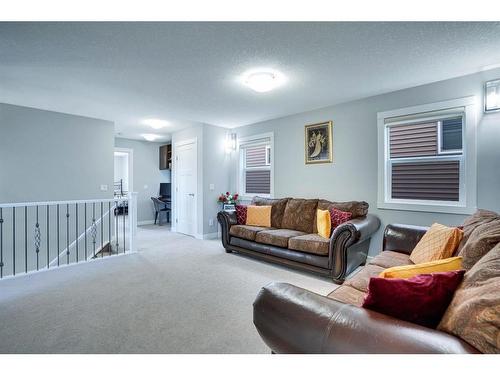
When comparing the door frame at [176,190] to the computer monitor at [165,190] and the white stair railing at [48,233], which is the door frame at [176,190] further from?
the computer monitor at [165,190]

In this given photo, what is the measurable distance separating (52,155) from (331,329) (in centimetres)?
528

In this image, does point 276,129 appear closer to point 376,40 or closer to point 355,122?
point 355,122

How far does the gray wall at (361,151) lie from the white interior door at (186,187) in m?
1.52

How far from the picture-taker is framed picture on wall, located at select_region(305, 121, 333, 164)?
4012 millimetres

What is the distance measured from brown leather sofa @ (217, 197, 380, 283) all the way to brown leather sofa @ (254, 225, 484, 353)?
1.87 meters

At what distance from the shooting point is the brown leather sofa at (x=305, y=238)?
→ 9.32 ft

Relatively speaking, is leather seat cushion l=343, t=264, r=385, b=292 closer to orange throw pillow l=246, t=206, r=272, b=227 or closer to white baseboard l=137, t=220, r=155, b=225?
orange throw pillow l=246, t=206, r=272, b=227

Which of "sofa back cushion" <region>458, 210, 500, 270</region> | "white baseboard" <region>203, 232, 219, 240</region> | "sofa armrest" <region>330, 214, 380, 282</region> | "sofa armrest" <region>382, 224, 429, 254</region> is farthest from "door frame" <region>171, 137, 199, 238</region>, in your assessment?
"sofa back cushion" <region>458, 210, 500, 270</region>

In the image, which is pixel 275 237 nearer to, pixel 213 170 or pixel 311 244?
pixel 311 244

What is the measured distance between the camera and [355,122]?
3.73 meters

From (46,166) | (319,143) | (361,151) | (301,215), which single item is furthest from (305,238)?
(46,166)

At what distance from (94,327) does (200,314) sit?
2.76 ft

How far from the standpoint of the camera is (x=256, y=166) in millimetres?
5270
